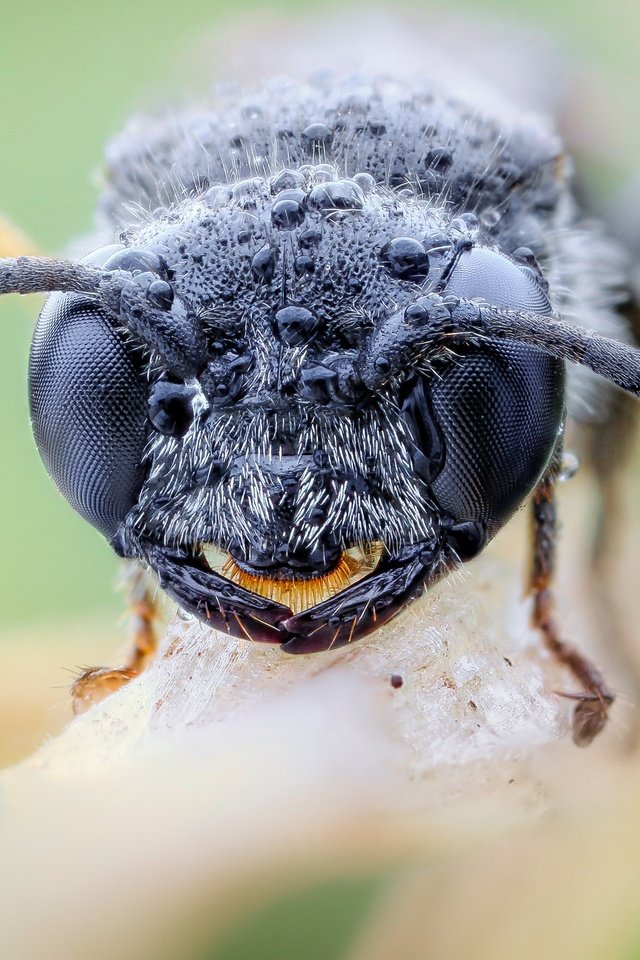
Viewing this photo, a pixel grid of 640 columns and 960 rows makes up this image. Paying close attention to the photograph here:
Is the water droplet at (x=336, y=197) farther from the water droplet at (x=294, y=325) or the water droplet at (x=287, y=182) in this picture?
the water droplet at (x=294, y=325)

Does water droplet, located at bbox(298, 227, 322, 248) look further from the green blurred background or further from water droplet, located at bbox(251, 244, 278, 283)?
the green blurred background

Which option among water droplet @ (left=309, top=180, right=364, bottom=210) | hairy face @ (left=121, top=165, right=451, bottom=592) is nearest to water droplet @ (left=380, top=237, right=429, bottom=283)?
hairy face @ (left=121, top=165, right=451, bottom=592)

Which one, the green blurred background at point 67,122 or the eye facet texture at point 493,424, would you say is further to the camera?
the green blurred background at point 67,122

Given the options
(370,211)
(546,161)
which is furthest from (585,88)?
(370,211)

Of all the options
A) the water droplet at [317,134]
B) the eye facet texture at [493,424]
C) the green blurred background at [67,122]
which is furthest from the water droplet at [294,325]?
the green blurred background at [67,122]

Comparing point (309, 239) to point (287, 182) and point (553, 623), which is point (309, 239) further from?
point (553, 623)

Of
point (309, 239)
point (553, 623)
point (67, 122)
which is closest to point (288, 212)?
point (309, 239)

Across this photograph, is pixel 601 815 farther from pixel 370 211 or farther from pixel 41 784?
pixel 370 211
